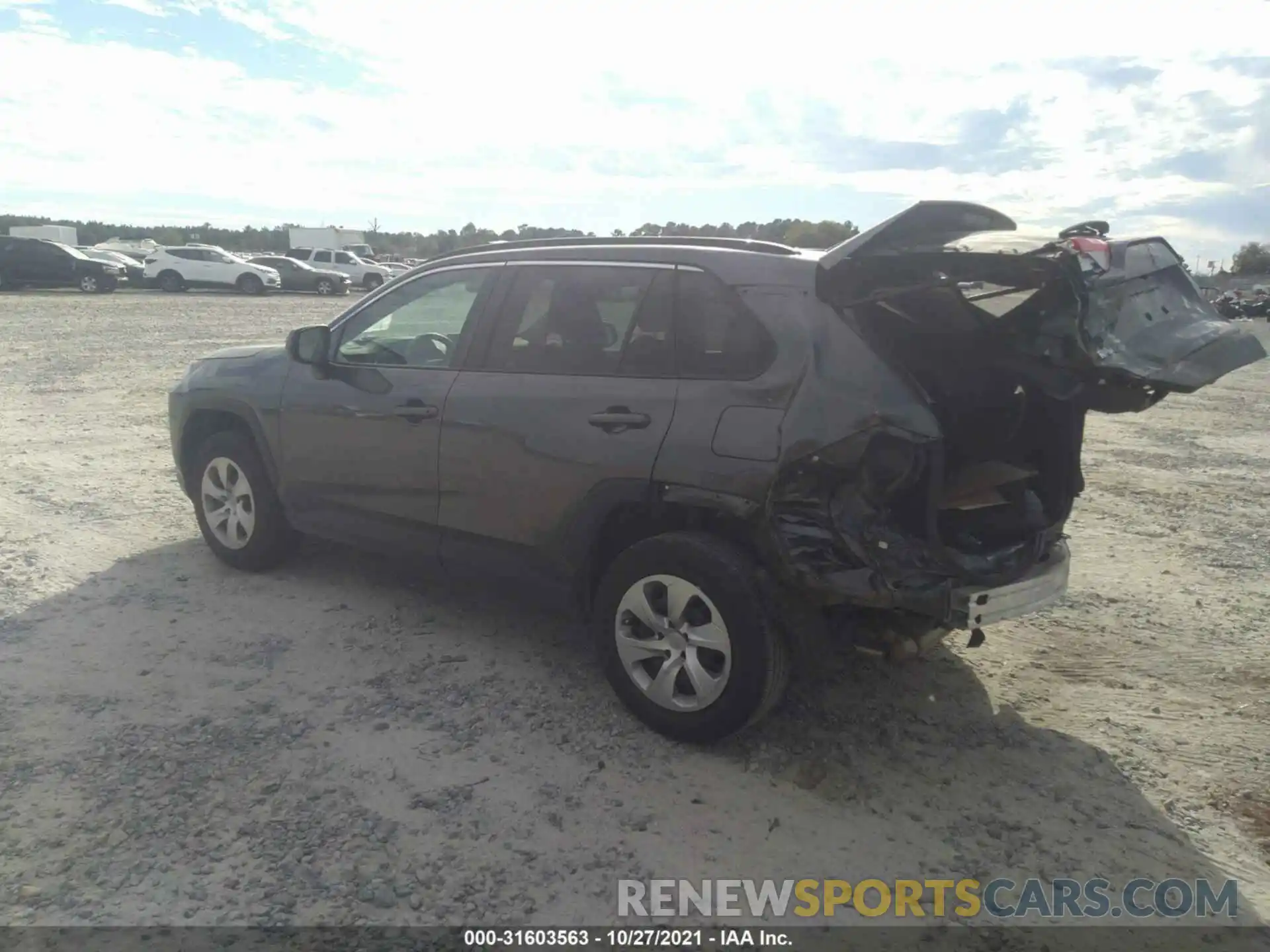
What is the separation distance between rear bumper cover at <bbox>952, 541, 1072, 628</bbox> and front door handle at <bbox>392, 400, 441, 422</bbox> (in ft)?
7.94

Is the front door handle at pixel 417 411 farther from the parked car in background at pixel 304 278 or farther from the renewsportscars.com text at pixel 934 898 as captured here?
the parked car in background at pixel 304 278

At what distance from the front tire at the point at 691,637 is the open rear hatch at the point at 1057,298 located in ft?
3.54

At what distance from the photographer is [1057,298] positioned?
10.9ft

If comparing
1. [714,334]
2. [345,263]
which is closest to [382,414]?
[714,334]

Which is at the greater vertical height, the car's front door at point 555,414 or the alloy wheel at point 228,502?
the car's front door at point 555,414

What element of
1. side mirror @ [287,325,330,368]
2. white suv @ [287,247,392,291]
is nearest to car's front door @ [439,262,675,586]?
side mirror @ [287,325,330,368]

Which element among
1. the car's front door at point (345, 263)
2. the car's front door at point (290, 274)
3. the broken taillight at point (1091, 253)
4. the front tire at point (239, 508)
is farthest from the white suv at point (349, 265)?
the broken taillight at point (1091, 253)

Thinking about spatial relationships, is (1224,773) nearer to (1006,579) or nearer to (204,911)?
(1006,579)

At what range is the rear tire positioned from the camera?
33500 mm

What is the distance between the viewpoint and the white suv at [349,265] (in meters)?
39.3

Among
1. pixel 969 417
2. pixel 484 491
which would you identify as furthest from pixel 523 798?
pixel 969 417

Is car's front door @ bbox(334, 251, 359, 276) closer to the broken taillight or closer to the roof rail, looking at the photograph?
the roof rail

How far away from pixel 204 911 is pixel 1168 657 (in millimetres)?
4155

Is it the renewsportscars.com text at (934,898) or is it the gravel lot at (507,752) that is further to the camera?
the gravel lot at (507,752)
